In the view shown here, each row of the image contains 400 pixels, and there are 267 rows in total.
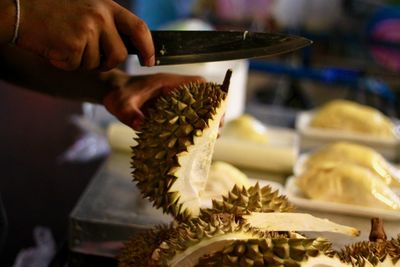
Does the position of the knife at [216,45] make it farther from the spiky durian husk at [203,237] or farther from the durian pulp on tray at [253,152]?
the durian pulp on tray at [253,152]

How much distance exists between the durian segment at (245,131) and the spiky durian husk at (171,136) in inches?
25.7

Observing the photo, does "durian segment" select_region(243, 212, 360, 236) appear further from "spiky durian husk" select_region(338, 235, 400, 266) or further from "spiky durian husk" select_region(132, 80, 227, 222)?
"spiky durian husk" select_region(132, 80, 227, 222)

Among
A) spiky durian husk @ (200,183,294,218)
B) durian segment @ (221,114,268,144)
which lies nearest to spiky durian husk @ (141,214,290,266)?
spiky durian husk @ (200,183,294,218)

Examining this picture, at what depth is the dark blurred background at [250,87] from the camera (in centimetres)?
143

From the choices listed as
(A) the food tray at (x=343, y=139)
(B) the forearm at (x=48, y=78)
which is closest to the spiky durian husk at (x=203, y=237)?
(B) the forearm at (x=48, y=78)

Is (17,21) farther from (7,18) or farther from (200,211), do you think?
(200,211)

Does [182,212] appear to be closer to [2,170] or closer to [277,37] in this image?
[277,37]

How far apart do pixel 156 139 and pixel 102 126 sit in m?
0.91

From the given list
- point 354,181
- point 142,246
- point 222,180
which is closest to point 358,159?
point 354,181

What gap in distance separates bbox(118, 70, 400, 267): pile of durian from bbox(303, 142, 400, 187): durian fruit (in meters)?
0.48

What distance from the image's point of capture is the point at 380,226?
2.53ft

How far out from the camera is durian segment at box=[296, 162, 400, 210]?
1127 mm

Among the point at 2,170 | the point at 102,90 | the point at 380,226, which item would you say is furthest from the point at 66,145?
the point at 380,226

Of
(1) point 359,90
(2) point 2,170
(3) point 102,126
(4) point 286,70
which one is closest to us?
(2) point 2,170
